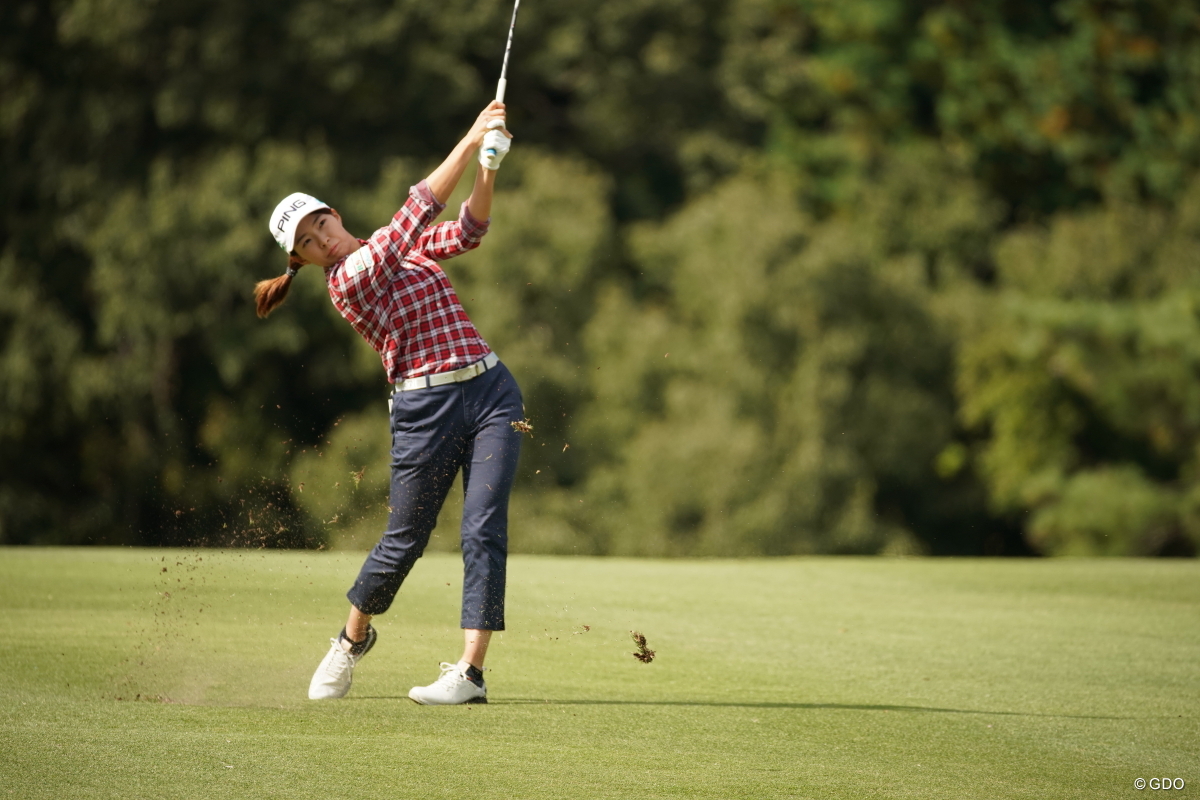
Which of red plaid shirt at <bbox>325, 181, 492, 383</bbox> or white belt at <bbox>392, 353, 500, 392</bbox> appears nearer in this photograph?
red plaid shirt at <bbox>325, 181, 492, 383</bbox>

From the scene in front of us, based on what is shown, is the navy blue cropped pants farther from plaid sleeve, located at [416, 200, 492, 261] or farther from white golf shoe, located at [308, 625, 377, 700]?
plaid sleeve, located at [416, 200, 492, 261]

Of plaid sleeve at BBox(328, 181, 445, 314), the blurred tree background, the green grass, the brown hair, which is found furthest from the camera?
the blurred tree background

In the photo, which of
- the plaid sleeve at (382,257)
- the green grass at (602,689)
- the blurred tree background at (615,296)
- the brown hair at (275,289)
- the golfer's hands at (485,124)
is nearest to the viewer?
the green grass at (602,689)

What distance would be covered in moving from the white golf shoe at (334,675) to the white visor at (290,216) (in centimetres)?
140

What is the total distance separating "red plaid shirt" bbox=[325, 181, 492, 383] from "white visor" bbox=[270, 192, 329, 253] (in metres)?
0.19

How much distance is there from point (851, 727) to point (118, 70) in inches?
827

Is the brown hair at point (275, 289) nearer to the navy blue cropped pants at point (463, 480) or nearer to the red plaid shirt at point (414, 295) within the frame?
the red plaid shirt at point (414, 295)

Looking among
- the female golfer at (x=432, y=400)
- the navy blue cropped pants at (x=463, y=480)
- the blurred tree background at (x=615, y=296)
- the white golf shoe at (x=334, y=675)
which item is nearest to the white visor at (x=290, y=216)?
the female golfer at (x=432, y=400)

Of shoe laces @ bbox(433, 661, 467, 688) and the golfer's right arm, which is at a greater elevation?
the golfer's right arm

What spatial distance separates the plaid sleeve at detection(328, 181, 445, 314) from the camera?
16.2 feet

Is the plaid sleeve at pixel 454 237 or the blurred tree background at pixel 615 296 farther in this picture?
the blurred tree background at pixel 615 296

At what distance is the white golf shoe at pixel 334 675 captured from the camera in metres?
5.10

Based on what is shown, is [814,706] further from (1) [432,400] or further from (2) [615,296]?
(2) [615,296]

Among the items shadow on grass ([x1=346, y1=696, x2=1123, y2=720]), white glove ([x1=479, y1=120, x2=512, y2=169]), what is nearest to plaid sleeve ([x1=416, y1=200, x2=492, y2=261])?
white glove ([x1=479, y1=120, x2=512, y2=169])
